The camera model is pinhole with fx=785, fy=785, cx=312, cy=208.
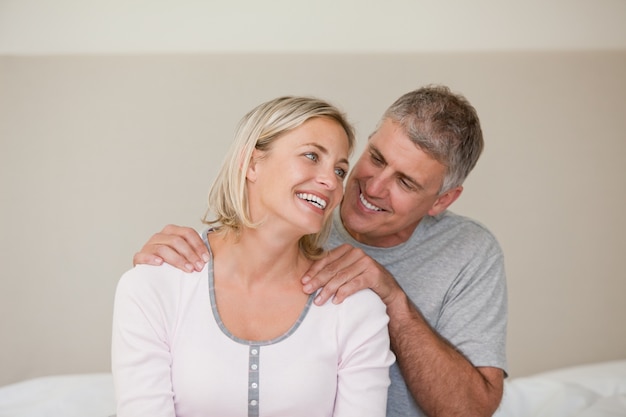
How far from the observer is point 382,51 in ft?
11.1

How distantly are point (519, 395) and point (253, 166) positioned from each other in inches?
58.1

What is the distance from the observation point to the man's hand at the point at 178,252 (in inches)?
67.1

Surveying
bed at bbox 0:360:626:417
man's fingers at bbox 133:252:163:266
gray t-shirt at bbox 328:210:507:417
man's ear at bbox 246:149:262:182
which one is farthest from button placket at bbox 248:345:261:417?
bed at bbox 0:360:626:417

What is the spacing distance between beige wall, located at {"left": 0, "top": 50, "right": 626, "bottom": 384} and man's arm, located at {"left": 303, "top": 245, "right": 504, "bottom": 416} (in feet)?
5.03

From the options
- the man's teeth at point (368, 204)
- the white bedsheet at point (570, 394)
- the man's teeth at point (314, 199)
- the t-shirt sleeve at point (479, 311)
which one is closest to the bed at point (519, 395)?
the white bedsheet at point (570, 394)

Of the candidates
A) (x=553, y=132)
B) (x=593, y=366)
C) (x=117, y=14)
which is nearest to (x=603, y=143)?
(x=553, y=132)

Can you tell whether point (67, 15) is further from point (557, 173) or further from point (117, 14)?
point (557, 173)

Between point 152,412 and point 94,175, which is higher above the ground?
point 94,175

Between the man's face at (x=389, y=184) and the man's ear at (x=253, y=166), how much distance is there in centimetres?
43

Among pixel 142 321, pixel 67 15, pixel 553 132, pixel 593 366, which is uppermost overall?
pixel 67 15

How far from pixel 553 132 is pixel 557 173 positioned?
181 millimetres

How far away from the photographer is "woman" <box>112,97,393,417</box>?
1623 mm

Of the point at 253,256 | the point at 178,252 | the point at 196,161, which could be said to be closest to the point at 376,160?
the point at 253,256

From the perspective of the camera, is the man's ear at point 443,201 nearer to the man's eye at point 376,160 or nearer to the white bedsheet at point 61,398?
the man's eye at point 376,160
